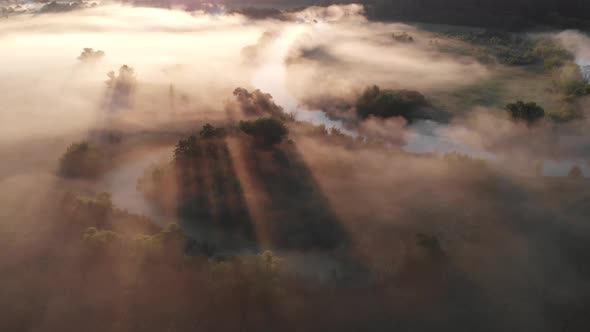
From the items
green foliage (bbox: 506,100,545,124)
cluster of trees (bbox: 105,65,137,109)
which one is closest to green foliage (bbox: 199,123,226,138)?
cluster of trees (bbox: 105,65,137,109)

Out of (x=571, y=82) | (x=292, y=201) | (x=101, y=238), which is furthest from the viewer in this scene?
(x=571, y=82)

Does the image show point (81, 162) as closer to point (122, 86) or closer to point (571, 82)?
point (122, 86)

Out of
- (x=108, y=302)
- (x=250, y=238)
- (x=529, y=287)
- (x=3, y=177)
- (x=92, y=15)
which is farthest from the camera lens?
(x=92, y=15)

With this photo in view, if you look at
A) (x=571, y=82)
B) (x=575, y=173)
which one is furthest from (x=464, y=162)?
(x=571, y=82)

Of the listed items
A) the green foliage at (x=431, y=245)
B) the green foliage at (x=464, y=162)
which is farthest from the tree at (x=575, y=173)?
the green foliage at (x=431, y=245)

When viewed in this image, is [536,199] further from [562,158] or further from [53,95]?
[53,95]

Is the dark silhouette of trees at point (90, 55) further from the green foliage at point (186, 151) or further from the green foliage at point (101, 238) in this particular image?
the green foliage at point (101, 238)

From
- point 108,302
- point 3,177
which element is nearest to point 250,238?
point 108,302
